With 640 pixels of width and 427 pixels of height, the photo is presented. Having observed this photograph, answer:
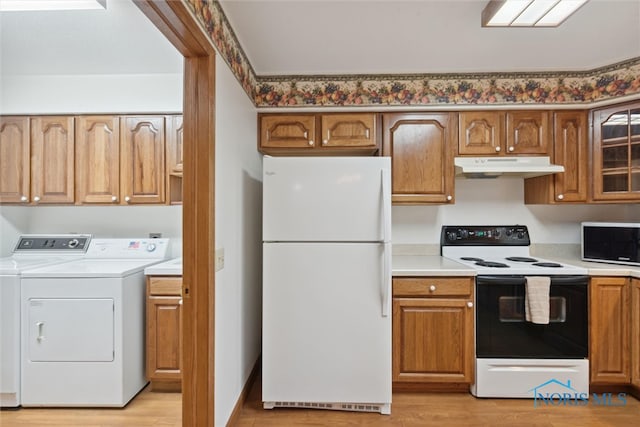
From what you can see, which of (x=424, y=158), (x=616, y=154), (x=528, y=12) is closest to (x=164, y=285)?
(x=424, y=158)

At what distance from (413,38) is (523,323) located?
1.98 metres

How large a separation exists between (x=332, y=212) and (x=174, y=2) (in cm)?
126

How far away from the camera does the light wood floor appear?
1.92 meters

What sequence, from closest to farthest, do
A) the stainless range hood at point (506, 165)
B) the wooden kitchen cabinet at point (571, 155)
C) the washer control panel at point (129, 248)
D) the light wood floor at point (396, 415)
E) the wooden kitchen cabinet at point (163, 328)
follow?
the light wood floor at point (396, 415) → the wooden kitchen cabinet at point (163, 328) → the stainless range hood at point (506, 165) → the wooden kitchen cabinet at point (571, 155) → the washer control panel at point (129, 248)

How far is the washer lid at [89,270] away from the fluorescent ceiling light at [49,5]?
150 cm

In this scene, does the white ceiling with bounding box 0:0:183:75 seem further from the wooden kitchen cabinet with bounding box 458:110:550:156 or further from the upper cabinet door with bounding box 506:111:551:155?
the upper cabinet door with bounding box 506:111:551:155

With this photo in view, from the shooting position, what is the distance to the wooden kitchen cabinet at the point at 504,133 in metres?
2.46

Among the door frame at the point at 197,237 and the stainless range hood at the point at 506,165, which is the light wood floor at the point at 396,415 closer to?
the door frame at the point at 197,237

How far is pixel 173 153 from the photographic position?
248 centimetres

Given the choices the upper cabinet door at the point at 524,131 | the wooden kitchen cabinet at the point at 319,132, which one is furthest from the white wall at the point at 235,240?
the upper cabinet door at the point at 524,131

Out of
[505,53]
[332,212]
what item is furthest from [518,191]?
[332,212]

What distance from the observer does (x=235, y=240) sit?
193 cm

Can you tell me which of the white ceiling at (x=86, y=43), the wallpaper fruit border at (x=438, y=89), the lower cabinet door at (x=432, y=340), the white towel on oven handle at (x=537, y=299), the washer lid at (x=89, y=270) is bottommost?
the lower cabinet door at (x=432, y=340)

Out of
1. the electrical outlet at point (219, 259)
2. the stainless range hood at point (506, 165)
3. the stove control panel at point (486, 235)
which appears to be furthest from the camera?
the stove control panel at point (486, 235)
